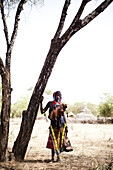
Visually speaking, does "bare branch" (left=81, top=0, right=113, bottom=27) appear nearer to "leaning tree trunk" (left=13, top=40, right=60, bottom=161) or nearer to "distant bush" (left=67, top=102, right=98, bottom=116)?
"leaning tree trunk" (left=13, top=40, right=60, bottom=161)

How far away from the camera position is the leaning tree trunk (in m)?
4.07

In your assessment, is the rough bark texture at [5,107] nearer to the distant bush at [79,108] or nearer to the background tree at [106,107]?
the background tree at [106,107]

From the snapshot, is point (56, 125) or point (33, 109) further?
point (56, 125)

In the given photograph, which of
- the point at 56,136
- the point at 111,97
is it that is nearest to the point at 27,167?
the point at 56,136

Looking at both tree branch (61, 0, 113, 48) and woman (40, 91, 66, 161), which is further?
woman (40, 91, 66, 161)

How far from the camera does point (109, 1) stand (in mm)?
4047

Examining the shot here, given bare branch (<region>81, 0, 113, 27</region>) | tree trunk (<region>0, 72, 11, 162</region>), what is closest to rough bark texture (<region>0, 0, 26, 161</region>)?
tree trunk (<region>0, 72, 11, 162</region>)

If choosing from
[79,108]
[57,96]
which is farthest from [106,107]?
[57,96]

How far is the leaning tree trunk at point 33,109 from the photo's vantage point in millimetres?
4074

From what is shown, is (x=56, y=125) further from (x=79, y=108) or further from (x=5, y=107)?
(x=79, y=108)

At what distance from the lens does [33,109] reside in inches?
161

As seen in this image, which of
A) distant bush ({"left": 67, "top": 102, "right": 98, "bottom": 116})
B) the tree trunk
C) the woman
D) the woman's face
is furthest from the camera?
distant bush ({"left": 67, "top": 102, "right": 98, "bottom": 116})

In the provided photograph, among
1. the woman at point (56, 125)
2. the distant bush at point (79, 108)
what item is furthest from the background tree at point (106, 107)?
the woman at point (56, 125)

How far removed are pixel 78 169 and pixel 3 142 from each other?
1701 mm
